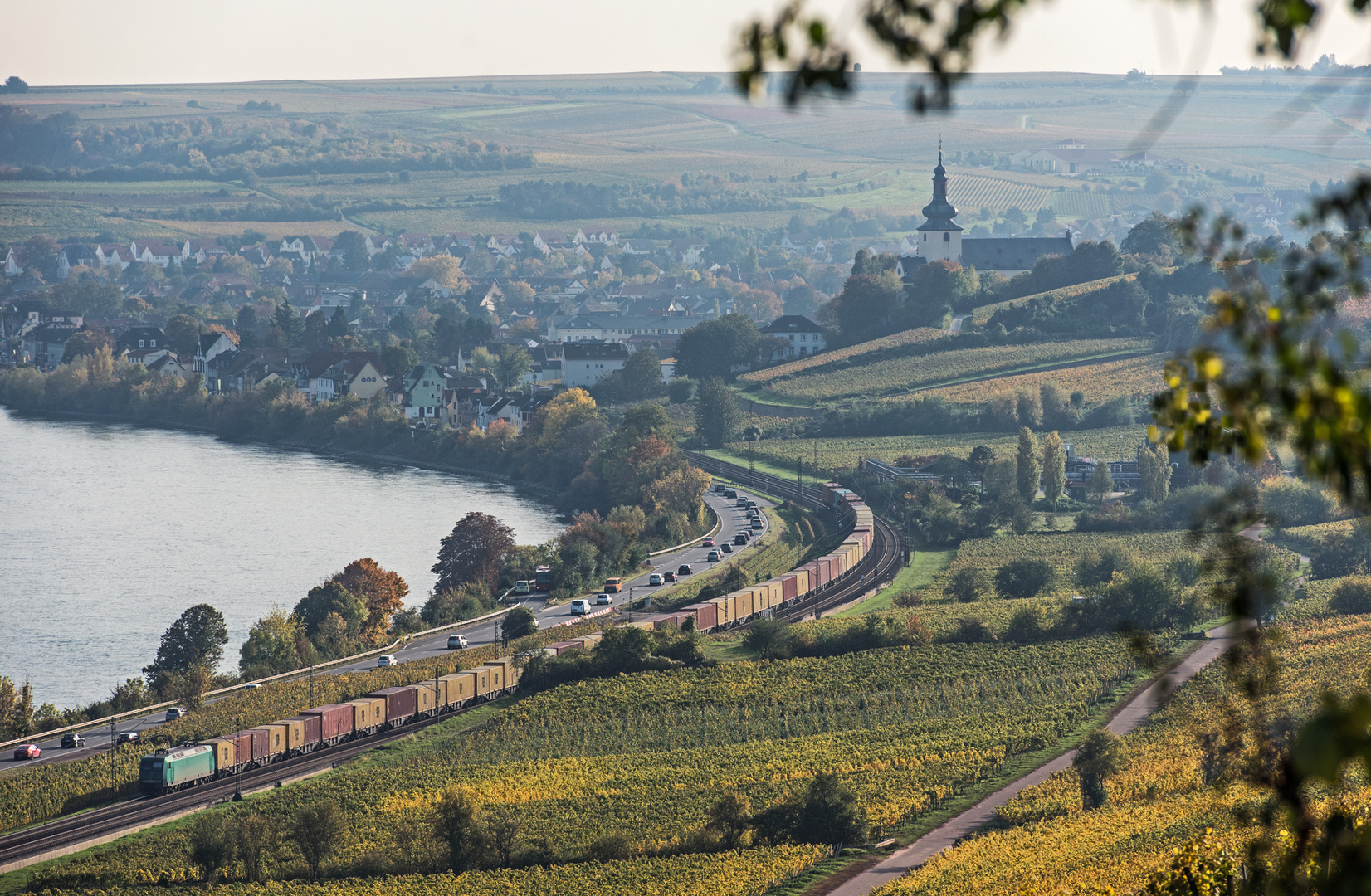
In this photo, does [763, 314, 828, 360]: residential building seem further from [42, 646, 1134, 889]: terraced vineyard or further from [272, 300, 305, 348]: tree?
[42, 646, 1134, 889]: terraced vineyard

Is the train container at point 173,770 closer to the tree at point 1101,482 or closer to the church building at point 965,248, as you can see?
the tree at point 1101,482

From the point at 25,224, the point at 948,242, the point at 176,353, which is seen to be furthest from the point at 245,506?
the point at 25,224

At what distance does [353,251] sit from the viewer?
608 feet

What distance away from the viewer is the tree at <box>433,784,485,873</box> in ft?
89.2

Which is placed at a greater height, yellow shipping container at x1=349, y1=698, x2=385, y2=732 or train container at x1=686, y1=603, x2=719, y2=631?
yellow shipping container at x1=349, y1=698, x2=385, y2=732

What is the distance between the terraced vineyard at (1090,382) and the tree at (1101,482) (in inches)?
660

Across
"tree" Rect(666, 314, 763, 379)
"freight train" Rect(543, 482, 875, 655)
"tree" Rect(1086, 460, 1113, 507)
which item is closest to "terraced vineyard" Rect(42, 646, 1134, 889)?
"freight train" Rect(543, 482, 875, 655)

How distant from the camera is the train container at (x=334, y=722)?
118 feet

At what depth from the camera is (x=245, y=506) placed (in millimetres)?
69062

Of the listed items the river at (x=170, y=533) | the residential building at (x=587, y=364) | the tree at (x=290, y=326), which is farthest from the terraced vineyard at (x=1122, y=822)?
the tree at (x=290, y=326)

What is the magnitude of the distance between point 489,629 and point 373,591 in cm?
387

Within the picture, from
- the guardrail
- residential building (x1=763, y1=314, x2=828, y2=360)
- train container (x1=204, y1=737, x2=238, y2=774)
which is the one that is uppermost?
residential building (x1=763, y1=314, x2=828, y2=360)

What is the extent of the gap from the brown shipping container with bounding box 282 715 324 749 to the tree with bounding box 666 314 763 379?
6381 cm

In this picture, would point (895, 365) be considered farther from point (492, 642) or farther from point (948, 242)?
point (492, 642)
